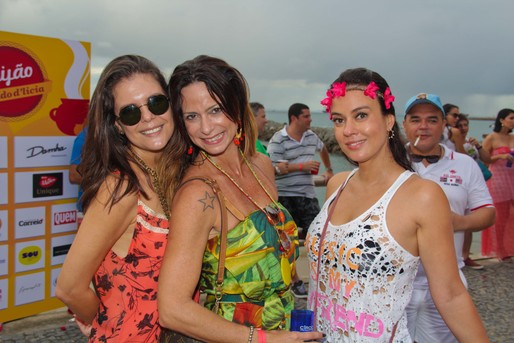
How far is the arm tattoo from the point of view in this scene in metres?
1.92

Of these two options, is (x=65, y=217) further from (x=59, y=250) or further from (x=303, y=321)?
(x=303, y=321)

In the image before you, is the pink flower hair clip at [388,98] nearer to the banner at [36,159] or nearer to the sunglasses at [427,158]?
the sunglasses at [427,158]

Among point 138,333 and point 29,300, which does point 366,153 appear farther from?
point 29,300

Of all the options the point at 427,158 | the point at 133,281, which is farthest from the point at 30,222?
the point at 427,158

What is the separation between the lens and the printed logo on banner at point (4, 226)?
4637 millimetres

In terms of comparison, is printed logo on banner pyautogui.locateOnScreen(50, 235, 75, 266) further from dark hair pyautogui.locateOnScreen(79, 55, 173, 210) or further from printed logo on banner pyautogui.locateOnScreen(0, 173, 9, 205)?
dark hair pyautogui.locateOnScreen(79, 55, 173, 210)

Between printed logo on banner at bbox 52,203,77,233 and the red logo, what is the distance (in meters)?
0.25

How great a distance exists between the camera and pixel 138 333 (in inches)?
84.1

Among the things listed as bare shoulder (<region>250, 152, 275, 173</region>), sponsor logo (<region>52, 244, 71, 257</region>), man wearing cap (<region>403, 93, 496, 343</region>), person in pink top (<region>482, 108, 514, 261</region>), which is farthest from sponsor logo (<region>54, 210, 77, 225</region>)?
person in pink top (<region>482, 108, 514, 261</region>)

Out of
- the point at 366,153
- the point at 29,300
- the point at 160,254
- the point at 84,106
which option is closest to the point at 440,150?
the point at 366,153

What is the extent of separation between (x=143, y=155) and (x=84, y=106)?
316 cm

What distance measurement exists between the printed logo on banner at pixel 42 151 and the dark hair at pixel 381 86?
11.9 ft

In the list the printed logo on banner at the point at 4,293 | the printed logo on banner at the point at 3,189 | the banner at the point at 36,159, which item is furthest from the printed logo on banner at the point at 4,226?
the printed logo on banner at the point at 4,293

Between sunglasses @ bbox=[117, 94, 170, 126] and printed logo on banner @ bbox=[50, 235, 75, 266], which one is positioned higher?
sunglasses @ bbox=[117, 94, 170, 126]
